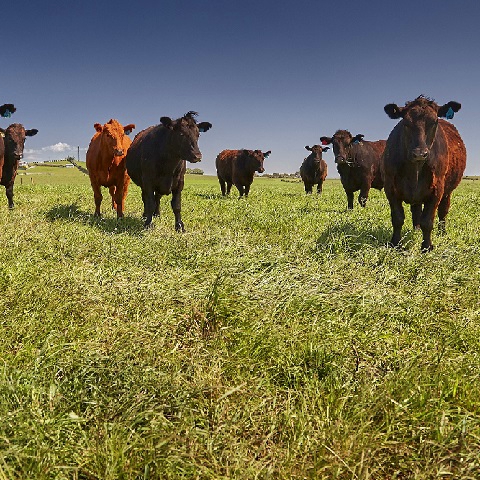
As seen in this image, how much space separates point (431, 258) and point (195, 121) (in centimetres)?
523

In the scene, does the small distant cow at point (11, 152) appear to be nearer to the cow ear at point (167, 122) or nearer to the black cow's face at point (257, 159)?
the cow ear at point (167, 122)

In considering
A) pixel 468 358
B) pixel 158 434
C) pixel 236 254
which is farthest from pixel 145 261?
pixel 468 358

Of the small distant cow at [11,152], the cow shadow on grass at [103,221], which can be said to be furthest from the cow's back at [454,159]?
the small distant cow at [11,152]

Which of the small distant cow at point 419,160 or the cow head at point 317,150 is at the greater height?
the cow head at point 317,150

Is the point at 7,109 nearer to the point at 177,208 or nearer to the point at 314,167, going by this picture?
the point at 177,208

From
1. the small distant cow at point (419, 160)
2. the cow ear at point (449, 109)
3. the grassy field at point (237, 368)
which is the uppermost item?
the cow ear at point (449, 109)

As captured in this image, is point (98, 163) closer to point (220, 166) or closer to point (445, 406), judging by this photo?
point (445, 406)

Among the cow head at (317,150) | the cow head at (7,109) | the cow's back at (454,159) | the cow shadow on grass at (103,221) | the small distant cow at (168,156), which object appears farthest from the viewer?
the cow head at (317,150)

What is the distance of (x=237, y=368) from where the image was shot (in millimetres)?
2414

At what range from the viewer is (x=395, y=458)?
1.75m

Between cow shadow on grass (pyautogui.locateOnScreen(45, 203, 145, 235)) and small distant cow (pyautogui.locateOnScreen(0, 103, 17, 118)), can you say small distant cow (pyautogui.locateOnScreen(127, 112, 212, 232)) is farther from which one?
small distant cow (pyautogui.locateOnScreen(0, 103, 17, 118))

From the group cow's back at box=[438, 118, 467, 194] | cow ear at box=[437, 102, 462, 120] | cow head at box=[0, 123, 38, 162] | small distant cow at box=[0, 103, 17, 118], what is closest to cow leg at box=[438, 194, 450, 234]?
cow's back at box=[438, 118, 467, 194]

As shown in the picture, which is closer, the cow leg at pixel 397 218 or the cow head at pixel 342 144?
the cow leg at pixel 397 218

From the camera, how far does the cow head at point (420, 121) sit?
18.0 feet
